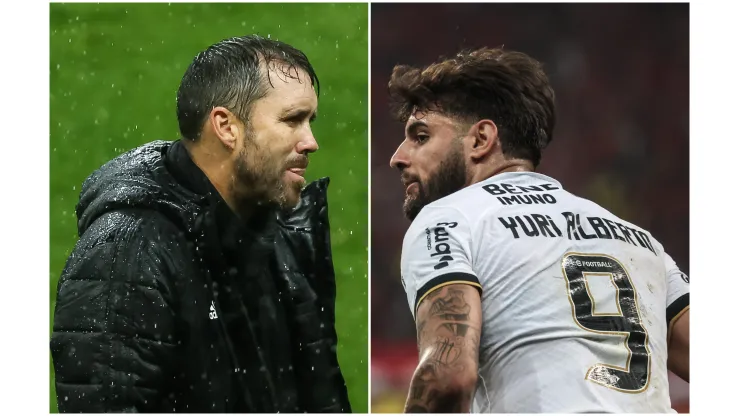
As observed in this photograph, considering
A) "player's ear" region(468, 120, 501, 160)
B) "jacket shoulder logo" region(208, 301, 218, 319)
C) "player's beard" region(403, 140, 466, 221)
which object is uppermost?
"player's ear" region(468, 120, 501, 160)

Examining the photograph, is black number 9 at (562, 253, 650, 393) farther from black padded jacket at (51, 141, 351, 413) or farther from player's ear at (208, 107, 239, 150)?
player's ear at (208, 107, 239, 150)

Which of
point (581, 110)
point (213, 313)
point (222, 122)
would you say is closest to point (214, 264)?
point (213, 313)

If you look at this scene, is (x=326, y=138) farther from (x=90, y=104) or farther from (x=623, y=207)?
(x=623, y=207)

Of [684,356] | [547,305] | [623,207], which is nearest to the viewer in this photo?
[547,305]

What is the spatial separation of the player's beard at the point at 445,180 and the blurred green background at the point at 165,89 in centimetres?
49

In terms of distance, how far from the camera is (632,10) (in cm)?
378

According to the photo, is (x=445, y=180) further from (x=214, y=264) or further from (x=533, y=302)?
(x=214, y=264)

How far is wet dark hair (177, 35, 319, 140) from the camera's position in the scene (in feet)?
10.0

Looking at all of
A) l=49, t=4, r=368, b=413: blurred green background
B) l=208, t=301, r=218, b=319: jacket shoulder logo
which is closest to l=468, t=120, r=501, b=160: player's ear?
l=49, t=4, r=368, b=413: blurred green background

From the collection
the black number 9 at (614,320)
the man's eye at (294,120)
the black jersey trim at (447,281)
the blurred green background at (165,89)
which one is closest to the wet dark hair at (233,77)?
the man's eye at (294,120)

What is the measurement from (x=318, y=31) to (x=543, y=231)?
4.11 feet

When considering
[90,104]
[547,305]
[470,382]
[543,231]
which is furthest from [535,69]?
[90,104]

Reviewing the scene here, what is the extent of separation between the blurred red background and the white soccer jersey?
0.83 meters

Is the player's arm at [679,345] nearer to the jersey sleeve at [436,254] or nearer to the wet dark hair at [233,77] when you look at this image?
the jersey sleeve at [436,254]
